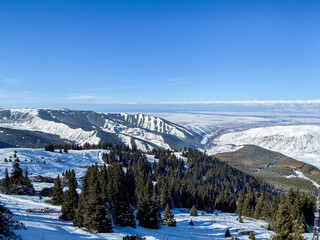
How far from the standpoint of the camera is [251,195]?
85.2 m

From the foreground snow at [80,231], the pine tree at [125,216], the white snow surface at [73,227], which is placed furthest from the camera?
the pine tree at [125,216]

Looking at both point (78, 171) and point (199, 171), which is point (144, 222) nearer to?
point (78, 171)

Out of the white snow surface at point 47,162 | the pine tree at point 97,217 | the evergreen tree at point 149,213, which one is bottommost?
the white snow surface at point 47,162

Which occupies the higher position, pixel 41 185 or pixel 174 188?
pixel 41 185

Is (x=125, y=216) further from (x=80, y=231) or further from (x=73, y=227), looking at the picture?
(x=80, y=231)

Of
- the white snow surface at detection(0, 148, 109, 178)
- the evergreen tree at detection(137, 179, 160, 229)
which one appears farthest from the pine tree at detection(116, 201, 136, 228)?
the white snow surface at detection(0, 148, 109, 178)

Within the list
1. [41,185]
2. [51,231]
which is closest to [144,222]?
[51,231]

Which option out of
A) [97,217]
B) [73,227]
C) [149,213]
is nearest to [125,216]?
[149,213]

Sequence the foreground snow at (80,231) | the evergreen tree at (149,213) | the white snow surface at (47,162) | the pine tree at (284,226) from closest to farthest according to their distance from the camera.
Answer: the foreground snow at (80,231) < the pine tree at (284,226) < the evergreen tree at (149,213) < the white snow surface at (47,162)

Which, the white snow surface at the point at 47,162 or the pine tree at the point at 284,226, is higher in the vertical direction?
the pine tree at the point at 284,226

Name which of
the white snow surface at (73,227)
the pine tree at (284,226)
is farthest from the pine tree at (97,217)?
the pine tree at (284,226)

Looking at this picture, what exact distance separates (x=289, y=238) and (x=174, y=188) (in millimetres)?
57203

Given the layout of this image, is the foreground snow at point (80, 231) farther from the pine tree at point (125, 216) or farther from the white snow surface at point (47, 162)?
the white snow surface at point (47, 162)

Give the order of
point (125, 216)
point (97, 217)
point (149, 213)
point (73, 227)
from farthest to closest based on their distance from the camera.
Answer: point (149, 213)
point (125, 216)
point (73, 227)
point (97, 217)
